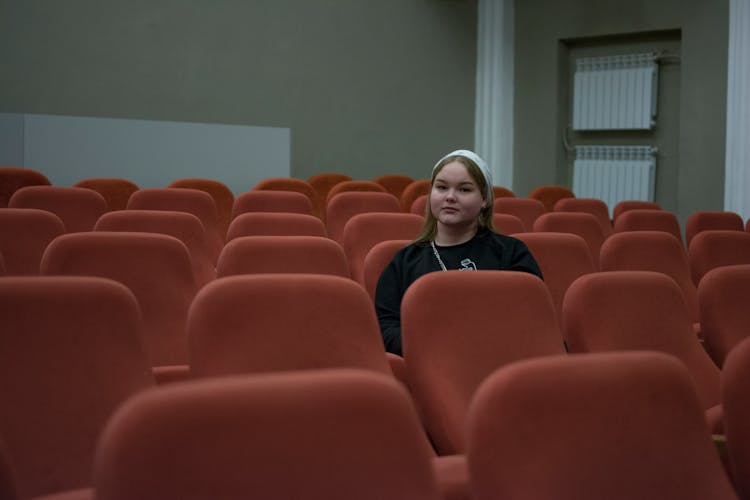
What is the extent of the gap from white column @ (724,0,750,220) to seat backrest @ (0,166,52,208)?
654cm

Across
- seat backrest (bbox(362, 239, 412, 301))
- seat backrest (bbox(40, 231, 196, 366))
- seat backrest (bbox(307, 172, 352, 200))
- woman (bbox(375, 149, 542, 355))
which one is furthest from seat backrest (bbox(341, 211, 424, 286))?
seat backrest (bbox(307, 172, 352, 200))

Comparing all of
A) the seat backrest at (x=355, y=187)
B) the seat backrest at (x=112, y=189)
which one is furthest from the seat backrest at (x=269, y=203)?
the seat backrest at (x=112, y=189)

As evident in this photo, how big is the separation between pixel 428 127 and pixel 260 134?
7.84 ft

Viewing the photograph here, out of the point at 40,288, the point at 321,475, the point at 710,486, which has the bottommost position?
the point at 710,486

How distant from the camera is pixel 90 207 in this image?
4043 mm

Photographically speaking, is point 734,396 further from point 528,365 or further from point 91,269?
point 91,269

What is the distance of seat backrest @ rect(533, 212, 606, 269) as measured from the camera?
4219mm

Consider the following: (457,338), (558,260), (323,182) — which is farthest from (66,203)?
(323,182)

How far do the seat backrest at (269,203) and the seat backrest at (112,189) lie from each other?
4.03 feet

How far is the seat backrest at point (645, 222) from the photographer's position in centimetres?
472

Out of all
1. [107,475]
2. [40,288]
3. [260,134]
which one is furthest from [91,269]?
[260,134]

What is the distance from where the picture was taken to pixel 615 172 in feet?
31.1

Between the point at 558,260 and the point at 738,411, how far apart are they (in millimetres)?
A: 1791

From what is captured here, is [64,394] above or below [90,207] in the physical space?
below
